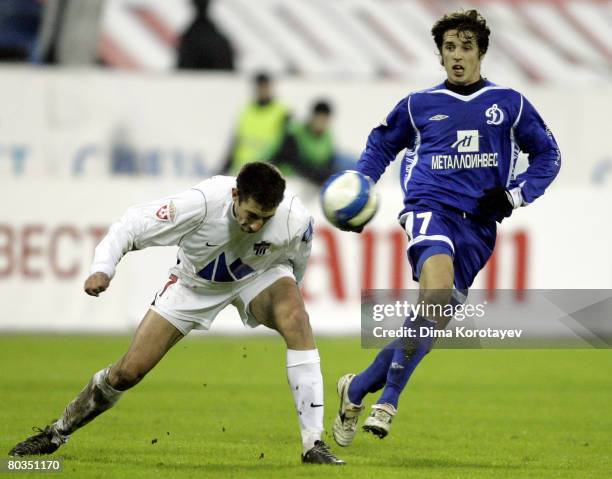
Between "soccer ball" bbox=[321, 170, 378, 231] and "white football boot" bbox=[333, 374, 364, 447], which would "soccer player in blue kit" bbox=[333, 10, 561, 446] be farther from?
"soccer ball" bbox=[321, 170, 378, 231]

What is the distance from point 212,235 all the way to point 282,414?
3134 millimetres

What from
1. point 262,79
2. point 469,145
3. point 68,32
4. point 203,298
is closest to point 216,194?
point 203,298

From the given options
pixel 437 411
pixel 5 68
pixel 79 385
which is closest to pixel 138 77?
pixel 5 68

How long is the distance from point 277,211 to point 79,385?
15.7ft

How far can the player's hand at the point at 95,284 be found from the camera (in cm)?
710

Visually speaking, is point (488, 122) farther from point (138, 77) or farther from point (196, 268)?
point (138, 77)

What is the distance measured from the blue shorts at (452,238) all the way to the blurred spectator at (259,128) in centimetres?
1115

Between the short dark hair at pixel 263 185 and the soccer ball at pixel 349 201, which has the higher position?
the short dark hair at pixel 263 185

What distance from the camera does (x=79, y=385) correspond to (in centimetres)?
1212

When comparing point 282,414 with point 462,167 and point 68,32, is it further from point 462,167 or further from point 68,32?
point 68,32

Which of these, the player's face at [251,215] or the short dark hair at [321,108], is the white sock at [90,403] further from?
the short dark hair at [321,108]

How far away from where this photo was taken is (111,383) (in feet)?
26.1

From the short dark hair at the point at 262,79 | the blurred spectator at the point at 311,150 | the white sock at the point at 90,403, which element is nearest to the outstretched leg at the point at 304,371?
the white sock at the point at 90,403

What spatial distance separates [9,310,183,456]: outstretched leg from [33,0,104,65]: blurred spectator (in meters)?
14.3
